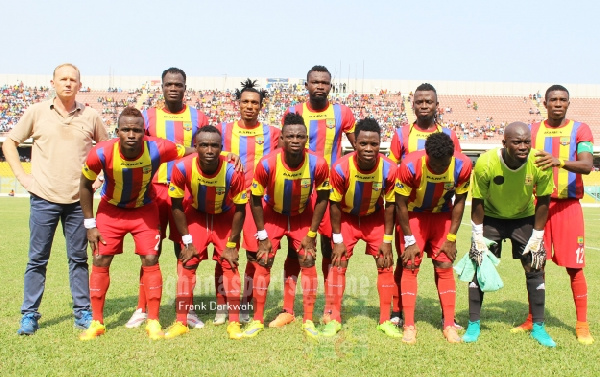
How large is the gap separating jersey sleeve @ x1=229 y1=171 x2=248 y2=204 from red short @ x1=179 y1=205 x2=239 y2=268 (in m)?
0.44

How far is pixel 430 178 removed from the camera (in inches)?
214

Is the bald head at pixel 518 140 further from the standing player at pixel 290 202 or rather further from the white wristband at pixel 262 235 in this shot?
the white wristband at pixel 262 235

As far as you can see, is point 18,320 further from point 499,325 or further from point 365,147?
point 499,325

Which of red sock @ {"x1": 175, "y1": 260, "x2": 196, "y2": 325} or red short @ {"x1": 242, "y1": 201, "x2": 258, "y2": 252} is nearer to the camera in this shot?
red sock @ {"x1": 175, "y1": 260, "x2": 196, "y2": 325}

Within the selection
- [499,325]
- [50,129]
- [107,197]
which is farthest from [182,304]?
[499,325]

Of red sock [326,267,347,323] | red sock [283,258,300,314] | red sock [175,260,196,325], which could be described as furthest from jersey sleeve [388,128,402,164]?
red sock [175,260,196,325]

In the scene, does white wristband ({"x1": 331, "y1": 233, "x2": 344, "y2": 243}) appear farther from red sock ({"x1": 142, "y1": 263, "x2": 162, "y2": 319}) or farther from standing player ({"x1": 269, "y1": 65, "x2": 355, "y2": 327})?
red sock ({"x1": 142, "y1": 263, "x2": 162, "y2": 319})

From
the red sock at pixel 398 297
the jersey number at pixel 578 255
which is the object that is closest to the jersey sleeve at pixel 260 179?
the red sock at pixel 398 297

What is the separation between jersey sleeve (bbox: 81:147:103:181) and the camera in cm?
526

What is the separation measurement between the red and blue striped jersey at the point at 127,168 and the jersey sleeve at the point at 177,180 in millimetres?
216

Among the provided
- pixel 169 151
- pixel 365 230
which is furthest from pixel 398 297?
pixel 169 151

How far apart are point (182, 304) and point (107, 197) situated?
1.38 meters

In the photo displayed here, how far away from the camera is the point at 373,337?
5.44m

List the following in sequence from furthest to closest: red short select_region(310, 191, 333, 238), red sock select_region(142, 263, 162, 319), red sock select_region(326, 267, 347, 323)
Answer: red short select_region(310, 191, 333, 238) → red sock select_region(326, 267, 347, 323) → red sock select_region(142, 263, 162, 319)
